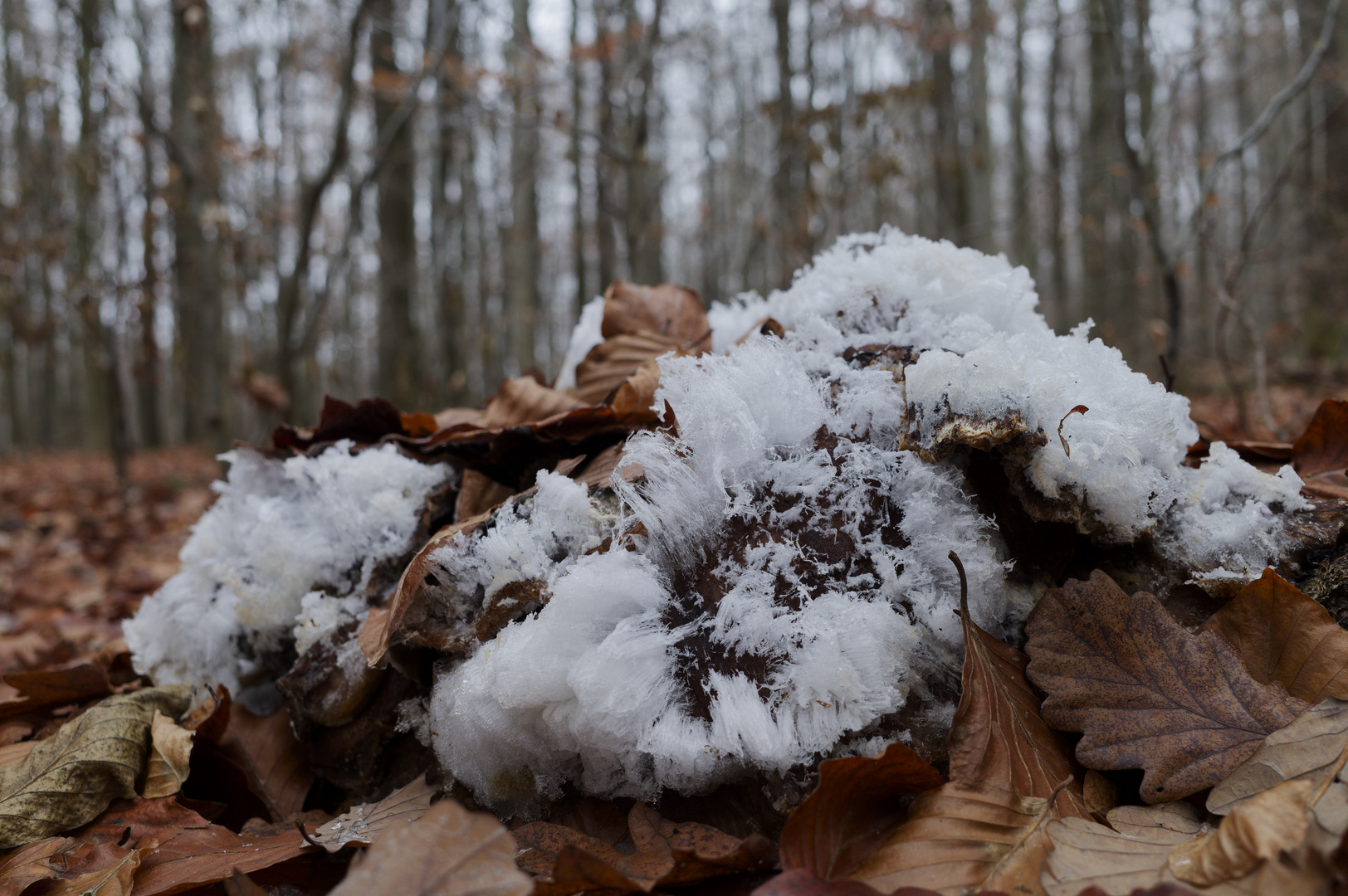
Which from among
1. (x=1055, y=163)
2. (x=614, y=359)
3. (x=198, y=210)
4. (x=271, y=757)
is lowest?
(x=271, y=757)

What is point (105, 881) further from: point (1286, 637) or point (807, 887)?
point (1286, 637)

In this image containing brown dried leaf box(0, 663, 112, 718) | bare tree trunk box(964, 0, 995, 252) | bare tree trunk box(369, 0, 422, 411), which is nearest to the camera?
brown dried leaf box(0, 663, 112, 718)

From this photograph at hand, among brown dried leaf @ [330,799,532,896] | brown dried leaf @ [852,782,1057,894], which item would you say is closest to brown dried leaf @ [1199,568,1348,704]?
brown dried leaf @ [852,782,1057,894]

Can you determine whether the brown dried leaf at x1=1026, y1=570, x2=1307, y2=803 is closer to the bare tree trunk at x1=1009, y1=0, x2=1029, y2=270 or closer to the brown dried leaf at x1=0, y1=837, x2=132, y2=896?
the brown dried leaf at x1=0, y1=837, x2=132, y2=896

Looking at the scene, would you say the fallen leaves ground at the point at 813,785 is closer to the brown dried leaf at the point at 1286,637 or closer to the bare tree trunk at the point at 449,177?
the brown dried leaf at the point at 1286,637

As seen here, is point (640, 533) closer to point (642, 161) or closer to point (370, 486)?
point (370, 486)

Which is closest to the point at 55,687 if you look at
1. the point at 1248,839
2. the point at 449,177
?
the point at 1248,839

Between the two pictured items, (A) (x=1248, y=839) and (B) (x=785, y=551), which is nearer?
(A) (x=1248, y=839)
